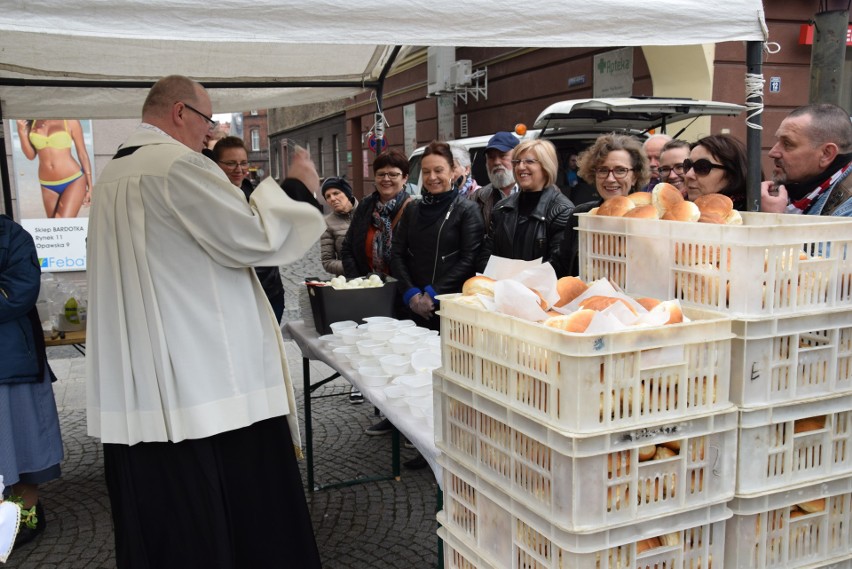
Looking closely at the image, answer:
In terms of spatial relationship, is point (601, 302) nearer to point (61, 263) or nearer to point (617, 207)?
point (617, 207)

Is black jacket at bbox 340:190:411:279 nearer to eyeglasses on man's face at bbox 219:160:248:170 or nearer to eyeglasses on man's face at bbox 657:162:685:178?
eyeglasses on man's face at bbox 219:160:248:170

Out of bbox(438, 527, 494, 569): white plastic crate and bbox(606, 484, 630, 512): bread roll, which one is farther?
bbox(438, 527, 494, 569): white plastic crate

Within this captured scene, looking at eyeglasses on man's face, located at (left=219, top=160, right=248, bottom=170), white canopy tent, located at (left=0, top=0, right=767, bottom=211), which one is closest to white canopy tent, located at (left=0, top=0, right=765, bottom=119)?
white canopy tent, located at (left=0, top=0, right=767, bottom=211)

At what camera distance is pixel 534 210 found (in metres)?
3.96

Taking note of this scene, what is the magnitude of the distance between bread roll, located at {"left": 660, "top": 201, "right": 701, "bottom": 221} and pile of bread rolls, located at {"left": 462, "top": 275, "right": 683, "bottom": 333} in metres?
0.28

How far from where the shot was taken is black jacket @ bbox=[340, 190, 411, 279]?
4.82m

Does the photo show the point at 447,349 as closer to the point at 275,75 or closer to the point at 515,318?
the point at 515,318

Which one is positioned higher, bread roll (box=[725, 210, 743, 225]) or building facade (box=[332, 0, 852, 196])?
building facade (box=[332, 0, 852, 196])

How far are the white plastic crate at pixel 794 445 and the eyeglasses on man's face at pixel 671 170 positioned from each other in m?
2.57

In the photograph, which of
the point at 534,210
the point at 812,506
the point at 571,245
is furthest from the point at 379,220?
the point at 812,506

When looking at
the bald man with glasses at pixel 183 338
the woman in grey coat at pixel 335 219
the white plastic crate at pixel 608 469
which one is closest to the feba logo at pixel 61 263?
the woman in grey coat at pixel 335 219

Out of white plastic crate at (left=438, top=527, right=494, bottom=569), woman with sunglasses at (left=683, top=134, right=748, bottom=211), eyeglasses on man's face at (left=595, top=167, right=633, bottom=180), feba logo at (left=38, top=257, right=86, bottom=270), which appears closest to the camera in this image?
white plastic crate at (left=438, top=527, right=494, bottom=569)

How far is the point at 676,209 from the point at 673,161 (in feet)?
7.99

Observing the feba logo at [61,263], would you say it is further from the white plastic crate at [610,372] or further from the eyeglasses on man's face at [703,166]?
the white plastic crate at [610,372]
